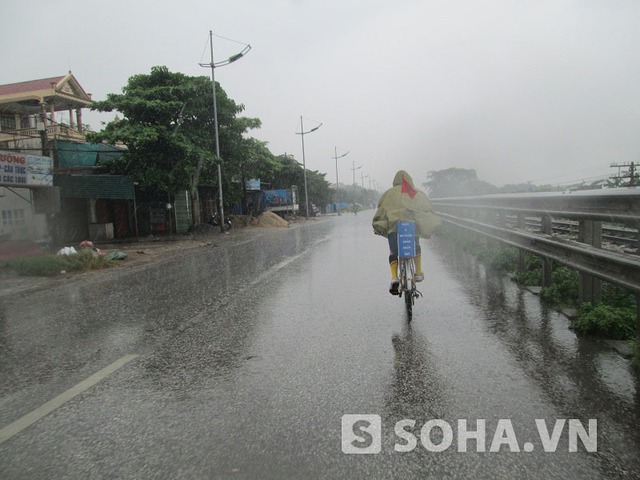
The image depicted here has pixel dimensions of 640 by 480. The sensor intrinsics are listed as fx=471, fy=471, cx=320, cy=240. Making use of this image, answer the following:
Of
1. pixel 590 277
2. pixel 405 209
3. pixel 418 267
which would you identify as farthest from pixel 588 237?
pixel 405 209

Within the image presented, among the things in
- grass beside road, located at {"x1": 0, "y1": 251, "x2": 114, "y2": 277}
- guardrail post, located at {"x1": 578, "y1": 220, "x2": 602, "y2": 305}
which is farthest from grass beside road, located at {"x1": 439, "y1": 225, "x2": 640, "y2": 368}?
grass beside road, located at {"x1": 0, "y1": 251, "x2": 114, "y2": 277}

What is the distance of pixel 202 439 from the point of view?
8.94ft

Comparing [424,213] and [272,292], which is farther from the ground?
[424,213]

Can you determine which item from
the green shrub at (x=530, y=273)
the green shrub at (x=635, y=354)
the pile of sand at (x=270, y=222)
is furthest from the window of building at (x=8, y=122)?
the green shrub at (x=635, y=354)

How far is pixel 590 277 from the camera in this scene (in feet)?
16.9

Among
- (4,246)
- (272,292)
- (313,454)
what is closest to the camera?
(313,454)

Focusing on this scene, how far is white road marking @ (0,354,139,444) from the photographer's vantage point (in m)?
2.93

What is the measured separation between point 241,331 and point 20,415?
228 centimetres

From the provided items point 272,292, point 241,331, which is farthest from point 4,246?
point 241,331

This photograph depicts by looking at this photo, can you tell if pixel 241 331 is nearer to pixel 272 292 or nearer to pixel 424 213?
pixel 272 292

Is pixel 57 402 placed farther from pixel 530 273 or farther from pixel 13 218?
pixel 13 218

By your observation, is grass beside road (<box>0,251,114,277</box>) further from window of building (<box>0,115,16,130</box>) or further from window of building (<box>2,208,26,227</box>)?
window of building (<box>0,115,16,130</box>)

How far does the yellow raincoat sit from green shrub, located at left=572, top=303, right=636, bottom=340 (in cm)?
207

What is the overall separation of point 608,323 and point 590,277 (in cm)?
81
